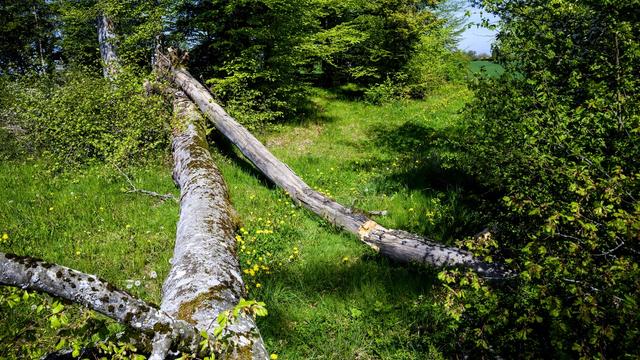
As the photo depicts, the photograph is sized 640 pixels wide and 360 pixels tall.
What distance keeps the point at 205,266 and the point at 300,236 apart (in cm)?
223

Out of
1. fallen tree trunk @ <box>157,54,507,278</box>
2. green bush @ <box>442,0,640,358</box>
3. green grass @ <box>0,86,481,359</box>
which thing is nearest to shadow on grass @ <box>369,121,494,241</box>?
green grass @ <box>0,86,481,359</box>

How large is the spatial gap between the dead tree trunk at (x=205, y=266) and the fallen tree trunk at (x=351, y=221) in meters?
1.07

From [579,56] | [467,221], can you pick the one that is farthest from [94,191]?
[579,56]

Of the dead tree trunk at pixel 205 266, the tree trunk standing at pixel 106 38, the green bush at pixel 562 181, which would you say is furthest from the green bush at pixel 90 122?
the green bush at pixel 562 181

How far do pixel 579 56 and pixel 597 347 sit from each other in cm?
342

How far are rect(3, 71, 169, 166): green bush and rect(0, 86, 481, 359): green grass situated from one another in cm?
58

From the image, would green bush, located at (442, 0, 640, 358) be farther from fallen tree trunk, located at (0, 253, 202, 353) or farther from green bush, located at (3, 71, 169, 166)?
green bush, located at (3, 71, 169, 166)

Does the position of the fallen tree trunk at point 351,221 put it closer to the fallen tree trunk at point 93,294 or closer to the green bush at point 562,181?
the green bush at point 562,181

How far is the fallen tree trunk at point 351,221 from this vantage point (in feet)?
15.0

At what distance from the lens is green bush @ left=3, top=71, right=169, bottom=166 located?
26.7 feet

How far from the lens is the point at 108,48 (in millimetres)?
12719

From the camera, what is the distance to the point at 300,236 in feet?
18.9

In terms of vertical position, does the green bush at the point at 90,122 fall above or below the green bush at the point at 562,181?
below

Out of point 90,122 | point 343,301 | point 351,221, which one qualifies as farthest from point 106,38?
point 343,301
